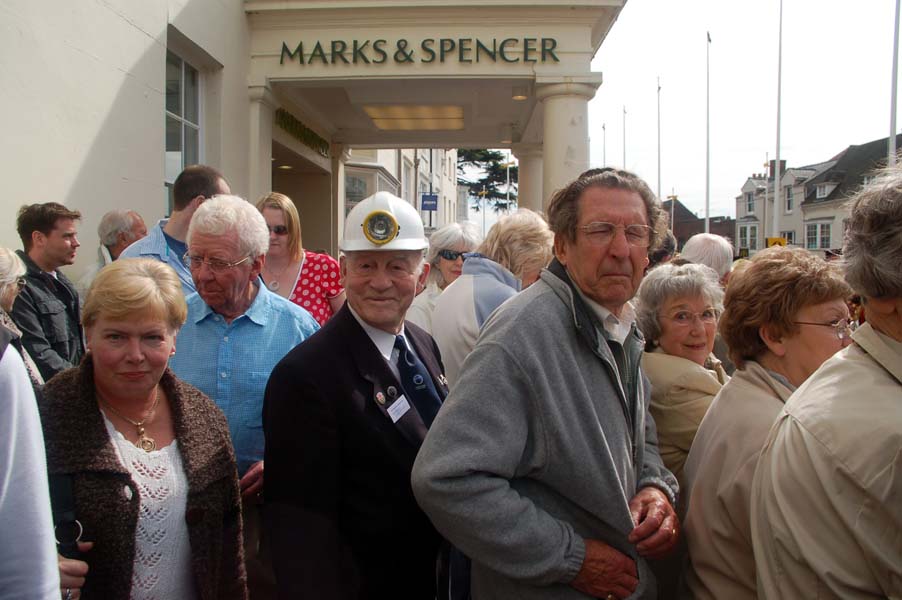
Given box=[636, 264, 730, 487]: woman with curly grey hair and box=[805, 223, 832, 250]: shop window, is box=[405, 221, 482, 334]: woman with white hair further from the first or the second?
box=[805, 223, 832, 250]: shop window

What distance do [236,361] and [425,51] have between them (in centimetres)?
825

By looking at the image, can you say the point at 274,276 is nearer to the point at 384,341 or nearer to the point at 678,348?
the point at 384,341

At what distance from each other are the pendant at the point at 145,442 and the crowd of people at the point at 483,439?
11mm

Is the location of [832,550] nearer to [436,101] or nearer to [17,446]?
[17,446]

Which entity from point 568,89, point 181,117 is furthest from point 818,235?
point 181,117

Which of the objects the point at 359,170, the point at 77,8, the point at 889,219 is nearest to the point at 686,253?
the point at 889,219

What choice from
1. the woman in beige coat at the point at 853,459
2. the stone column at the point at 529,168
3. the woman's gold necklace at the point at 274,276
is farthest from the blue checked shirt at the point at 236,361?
the stone column at the point at 529,168

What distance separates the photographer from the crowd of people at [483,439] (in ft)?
4.61

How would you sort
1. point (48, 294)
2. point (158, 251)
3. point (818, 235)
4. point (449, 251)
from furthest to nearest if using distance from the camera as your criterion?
point (818, 235), point (449, 251), point (48, 294), point (158, 251)

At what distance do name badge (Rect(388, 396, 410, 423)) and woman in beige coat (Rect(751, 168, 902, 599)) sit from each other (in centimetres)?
102

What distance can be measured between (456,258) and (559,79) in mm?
5851

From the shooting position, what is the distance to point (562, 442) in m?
1.69

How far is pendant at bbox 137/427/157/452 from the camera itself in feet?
6.52

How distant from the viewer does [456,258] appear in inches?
197
